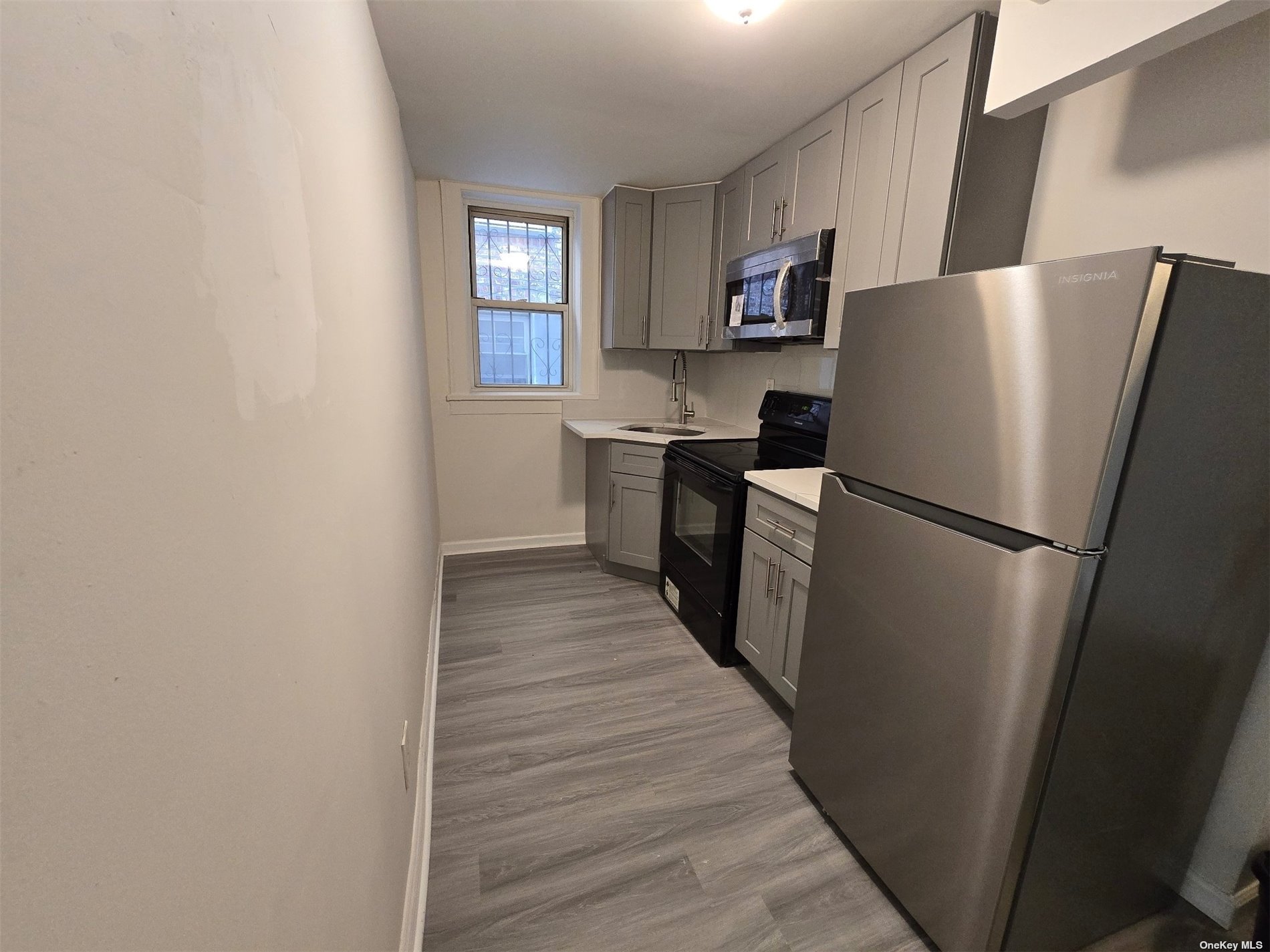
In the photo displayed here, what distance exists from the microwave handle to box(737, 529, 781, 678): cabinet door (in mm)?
923

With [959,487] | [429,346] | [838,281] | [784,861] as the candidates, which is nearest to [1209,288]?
[959,487]

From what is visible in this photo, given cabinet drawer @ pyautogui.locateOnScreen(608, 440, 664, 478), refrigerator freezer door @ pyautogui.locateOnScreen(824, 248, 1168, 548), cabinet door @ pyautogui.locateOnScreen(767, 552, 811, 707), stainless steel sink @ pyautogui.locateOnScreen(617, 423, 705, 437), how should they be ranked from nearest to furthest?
refrigerator freezer door @ pyautogui.locateOnScreen(824, 248, 1168, 548) → cabinet door @ pyautogui.locateOnScreen(767, 552, 811, 707) → cabinet drawer @ pyautogui.locateOnScreen(608, 440, 664, 478) → stainless steel sink @ pyautogui.locateOnScreen(617, 423, 705, 437)

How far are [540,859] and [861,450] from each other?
147 centimetres

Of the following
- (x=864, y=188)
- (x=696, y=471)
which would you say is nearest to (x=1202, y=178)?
(x=864, y=188)

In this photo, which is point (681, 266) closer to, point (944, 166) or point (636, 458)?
point (636, 458)

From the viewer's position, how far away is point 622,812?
1.67 metres

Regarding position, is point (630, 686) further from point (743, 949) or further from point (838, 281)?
point (838, 281)

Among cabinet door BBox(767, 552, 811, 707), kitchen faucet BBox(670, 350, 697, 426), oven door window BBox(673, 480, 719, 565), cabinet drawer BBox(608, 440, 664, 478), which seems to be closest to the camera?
cabinet door BBox(767, 552, 811, 707)

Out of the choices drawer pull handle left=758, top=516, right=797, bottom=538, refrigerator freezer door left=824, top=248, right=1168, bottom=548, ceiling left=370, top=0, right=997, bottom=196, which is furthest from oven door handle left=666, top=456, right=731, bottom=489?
ceiling left=370, top=0, right=997, bottom=196

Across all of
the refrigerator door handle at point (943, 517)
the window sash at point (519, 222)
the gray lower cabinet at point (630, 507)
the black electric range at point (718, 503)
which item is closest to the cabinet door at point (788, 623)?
the black electric range at point (718, 503)

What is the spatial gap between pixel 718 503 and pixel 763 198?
58.9 inches

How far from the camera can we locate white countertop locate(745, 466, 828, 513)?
5.82 feet

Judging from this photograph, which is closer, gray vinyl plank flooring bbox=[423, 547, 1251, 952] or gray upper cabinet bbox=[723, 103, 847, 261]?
gray vinyl plank flooring bbox=[423, 547, 1251, 952]

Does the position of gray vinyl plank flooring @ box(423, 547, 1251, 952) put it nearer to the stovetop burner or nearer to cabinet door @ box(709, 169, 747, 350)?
the stovetop burner
